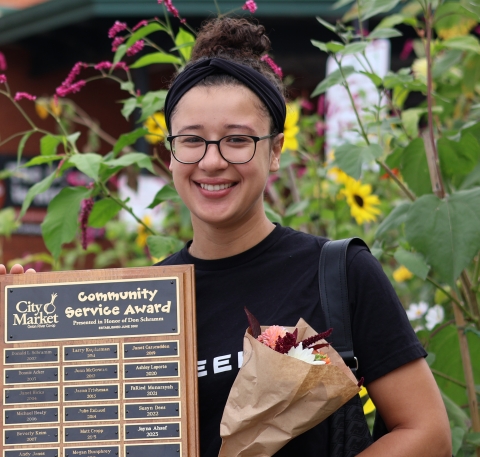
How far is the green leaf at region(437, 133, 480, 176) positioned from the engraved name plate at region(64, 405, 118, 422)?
1.31m

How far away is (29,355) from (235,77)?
2.69 ft

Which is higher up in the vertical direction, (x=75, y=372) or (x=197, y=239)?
(x=197, y=239)

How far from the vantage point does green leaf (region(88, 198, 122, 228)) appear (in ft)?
9.27

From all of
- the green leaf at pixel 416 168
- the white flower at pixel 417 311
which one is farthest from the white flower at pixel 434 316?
the green leaf at pixel 416 168

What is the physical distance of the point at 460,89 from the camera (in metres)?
3.49

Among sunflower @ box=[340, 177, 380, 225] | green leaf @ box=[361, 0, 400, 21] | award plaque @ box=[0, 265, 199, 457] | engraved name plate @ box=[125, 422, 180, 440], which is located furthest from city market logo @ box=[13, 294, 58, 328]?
sunflower @ box=[340, 177, 380, 225]

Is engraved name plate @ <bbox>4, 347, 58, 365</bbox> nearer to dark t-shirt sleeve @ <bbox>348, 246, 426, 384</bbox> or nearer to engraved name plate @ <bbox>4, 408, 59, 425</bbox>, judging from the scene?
engraved name plate @ <bbox>4, 408, 59, 425</bbox>

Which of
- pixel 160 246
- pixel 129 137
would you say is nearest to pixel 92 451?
pixel 160 246

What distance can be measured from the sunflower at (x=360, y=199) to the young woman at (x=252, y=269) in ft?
4.51

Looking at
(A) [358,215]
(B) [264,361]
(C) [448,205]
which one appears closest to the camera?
(B) [264,361]

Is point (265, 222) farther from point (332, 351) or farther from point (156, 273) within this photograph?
point (332, 351)

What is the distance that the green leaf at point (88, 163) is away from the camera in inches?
102

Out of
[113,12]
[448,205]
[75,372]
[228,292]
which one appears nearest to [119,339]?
[75,372]

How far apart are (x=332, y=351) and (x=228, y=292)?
38 centimetres
